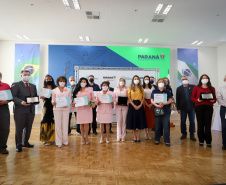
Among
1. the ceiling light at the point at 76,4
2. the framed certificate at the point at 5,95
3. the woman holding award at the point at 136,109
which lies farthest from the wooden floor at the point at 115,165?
the ceiling light at the point at 76,4

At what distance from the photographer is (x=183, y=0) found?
5375 millimetres

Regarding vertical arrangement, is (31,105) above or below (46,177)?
above

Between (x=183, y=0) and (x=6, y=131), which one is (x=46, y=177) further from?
(x=183, y=0)

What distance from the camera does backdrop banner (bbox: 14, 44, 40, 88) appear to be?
905 centimetres

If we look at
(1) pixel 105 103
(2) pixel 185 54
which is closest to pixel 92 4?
(1) pixel 105 103

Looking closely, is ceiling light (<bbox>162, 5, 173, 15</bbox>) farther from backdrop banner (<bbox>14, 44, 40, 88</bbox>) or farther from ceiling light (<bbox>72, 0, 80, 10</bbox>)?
backdrop banner (<bbox>14, 44, 40, 88</bbox>)

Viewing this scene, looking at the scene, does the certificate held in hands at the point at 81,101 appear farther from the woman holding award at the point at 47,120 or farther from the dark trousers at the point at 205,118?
the dark trousers at the point at 205,118

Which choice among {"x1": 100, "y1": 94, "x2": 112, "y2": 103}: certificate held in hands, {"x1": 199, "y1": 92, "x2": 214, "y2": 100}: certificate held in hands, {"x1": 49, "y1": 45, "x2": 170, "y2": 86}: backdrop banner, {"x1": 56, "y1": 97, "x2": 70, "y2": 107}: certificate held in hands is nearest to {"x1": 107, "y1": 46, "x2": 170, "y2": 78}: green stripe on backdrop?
{"x1": 49, "y1": 45, "x2": 170, "y2": 86}: backdrop banner

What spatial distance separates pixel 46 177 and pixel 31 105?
1882 mm

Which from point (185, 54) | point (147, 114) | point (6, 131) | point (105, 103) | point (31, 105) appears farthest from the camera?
point (185, 54)

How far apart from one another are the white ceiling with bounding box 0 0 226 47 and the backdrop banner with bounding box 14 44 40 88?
0.49m

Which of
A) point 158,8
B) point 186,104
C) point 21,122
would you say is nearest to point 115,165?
point 21,122

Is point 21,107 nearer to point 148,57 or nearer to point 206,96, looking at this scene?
point 206,96

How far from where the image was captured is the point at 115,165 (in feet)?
9.36
